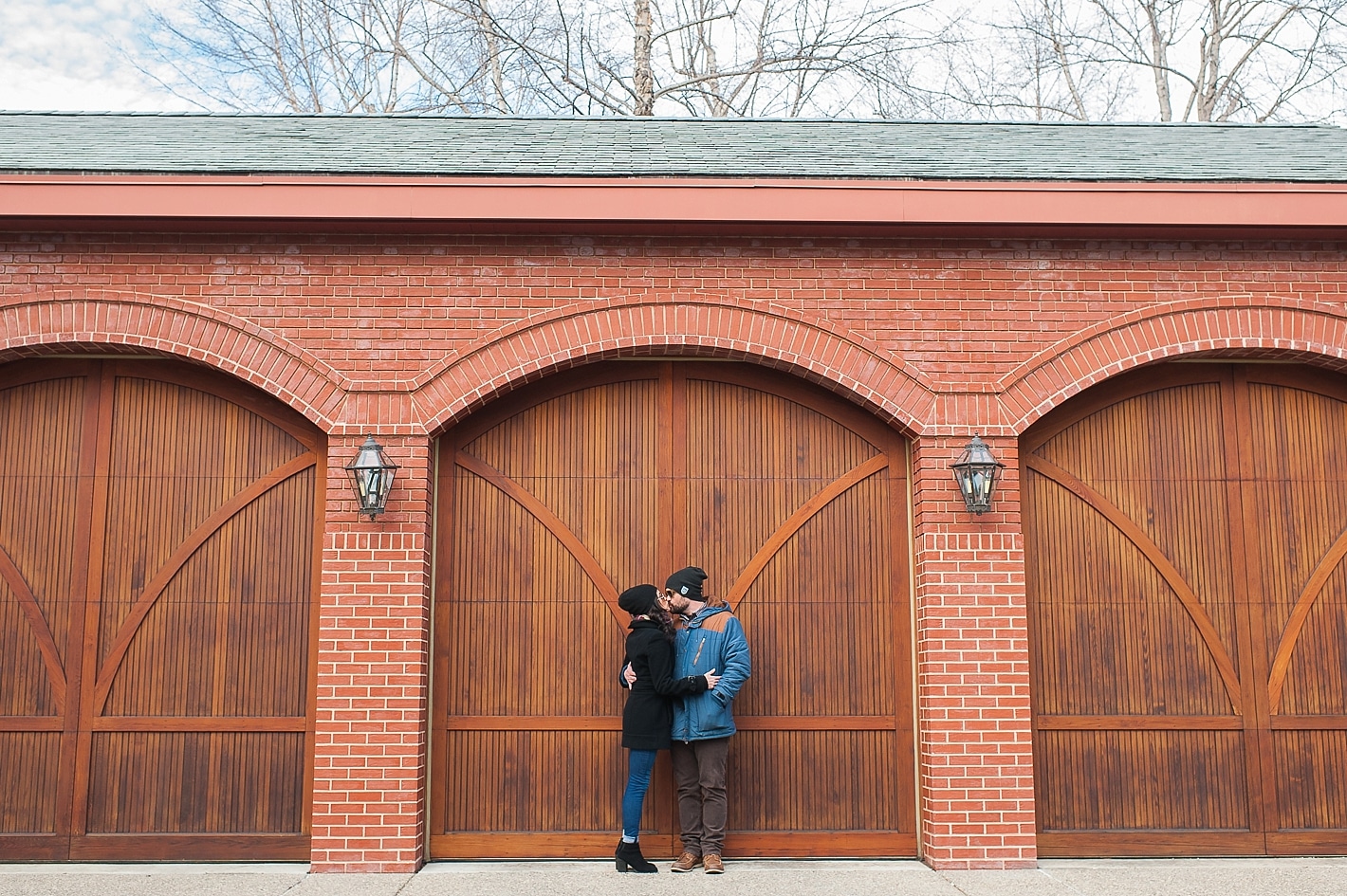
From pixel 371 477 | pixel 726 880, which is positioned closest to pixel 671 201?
pixel 371 477

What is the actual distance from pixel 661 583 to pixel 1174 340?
357cm

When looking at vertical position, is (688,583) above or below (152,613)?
above

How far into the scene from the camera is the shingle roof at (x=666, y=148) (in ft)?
22.1

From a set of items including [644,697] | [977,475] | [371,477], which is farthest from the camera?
[977,475]

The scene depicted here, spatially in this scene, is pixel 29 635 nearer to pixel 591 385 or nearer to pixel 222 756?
pixel 222 756

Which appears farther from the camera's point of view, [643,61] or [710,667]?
[643,61]

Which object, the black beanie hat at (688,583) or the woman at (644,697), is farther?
the black beanie hat at (688,583)

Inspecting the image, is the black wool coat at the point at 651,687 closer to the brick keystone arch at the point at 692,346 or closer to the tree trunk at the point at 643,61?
the brick keystone arch at the point at 692,346

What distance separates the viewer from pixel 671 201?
652cm

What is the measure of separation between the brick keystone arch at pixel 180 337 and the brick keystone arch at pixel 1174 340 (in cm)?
429

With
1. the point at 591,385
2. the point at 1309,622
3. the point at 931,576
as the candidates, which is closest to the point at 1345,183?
the point at 1309,622

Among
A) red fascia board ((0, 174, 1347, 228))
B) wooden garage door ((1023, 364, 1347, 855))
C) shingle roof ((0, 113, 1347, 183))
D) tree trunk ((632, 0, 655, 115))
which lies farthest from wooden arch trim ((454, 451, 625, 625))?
tree trunk ((632, 0, 655, 115))

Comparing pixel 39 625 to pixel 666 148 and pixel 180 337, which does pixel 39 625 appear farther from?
pixel 666 148

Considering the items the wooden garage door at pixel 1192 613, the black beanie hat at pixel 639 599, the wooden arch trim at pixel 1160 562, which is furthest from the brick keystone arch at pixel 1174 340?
the black beanie hat at pixel 639 599
